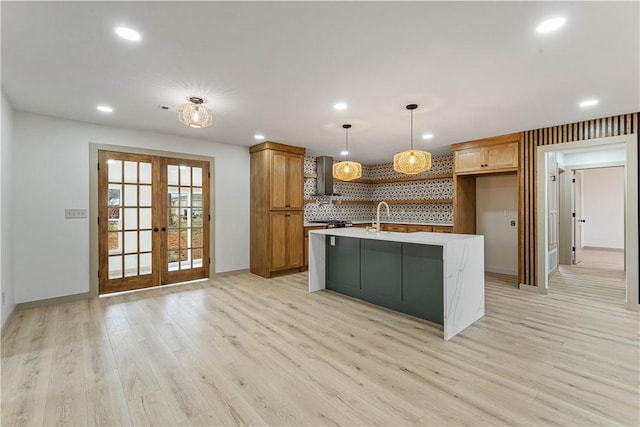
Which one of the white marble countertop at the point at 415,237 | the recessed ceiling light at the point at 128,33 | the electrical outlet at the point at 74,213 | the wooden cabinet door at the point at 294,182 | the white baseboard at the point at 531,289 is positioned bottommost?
the white baseboard at the point at 531,289

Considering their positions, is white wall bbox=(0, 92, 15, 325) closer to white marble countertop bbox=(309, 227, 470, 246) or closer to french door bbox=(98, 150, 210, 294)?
french door bbox=(98, 150, 210, 294)

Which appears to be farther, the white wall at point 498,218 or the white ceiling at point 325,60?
the white wall at point 498,218

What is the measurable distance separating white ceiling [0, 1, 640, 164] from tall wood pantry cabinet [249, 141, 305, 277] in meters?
1.50

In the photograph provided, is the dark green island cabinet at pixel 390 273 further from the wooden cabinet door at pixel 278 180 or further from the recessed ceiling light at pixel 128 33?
the recessed ceiling light at pixel 128 33

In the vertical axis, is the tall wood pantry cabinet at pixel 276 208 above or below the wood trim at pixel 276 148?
below

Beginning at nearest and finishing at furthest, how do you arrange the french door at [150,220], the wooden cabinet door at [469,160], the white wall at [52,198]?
the white wall at [52,198], the french door at [150,220], the wooden cabinet door at [469,160]

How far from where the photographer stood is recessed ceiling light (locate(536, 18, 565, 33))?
194 centimetres

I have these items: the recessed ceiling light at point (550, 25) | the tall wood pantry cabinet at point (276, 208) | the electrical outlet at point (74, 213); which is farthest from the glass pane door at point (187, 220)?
the recessed ceiling light at point (550, 25)

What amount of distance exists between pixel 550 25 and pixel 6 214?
542cm

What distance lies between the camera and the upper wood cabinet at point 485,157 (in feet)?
15.8

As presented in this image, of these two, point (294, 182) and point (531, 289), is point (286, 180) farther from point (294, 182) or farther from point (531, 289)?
point (531, 289)

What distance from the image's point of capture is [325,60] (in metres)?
2.46

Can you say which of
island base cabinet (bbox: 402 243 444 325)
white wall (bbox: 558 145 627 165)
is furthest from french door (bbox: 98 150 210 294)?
white wall (bbox: 558 145 627 165)

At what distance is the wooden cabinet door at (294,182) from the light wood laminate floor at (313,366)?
2379mm
